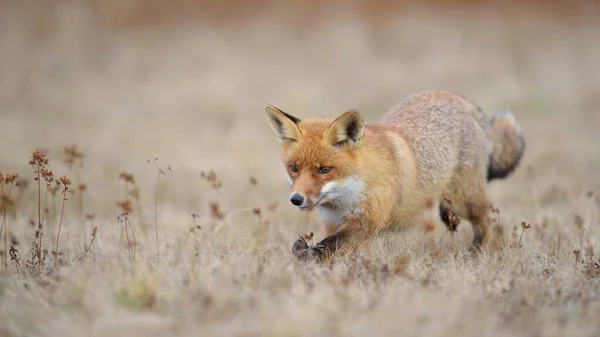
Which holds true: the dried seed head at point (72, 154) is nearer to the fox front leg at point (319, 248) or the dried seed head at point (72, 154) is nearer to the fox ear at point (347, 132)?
the fox front leg at point (319, 248)

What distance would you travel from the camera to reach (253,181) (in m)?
7.20

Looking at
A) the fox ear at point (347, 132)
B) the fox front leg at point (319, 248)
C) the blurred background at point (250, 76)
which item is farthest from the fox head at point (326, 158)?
the blurred background at point (250, 76)

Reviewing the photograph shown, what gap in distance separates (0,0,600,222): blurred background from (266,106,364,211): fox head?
4.31 metres

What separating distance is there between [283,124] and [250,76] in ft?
45.0

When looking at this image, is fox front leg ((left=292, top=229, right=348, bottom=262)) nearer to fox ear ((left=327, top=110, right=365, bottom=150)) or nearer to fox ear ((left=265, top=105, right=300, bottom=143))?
fox ear ((left=327, top=110, right=365, bottom=150))

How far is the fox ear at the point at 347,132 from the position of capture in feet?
19.4

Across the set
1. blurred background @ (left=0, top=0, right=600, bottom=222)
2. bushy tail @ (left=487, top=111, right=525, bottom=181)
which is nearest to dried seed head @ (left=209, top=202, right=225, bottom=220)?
bushy tail @ (left=487, top=111, right=525, bottom=181)

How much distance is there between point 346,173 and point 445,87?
494 inches

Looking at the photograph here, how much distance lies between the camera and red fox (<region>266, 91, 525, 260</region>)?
587 cm

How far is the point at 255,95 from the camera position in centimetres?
1833

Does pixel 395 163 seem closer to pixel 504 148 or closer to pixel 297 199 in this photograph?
pixel 297 199

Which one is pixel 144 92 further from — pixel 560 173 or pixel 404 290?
pixel 404 290

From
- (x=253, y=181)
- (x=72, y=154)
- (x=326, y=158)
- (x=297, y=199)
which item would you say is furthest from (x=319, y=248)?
(x=72, y=154)

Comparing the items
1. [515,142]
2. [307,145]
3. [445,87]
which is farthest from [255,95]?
[307,145]
